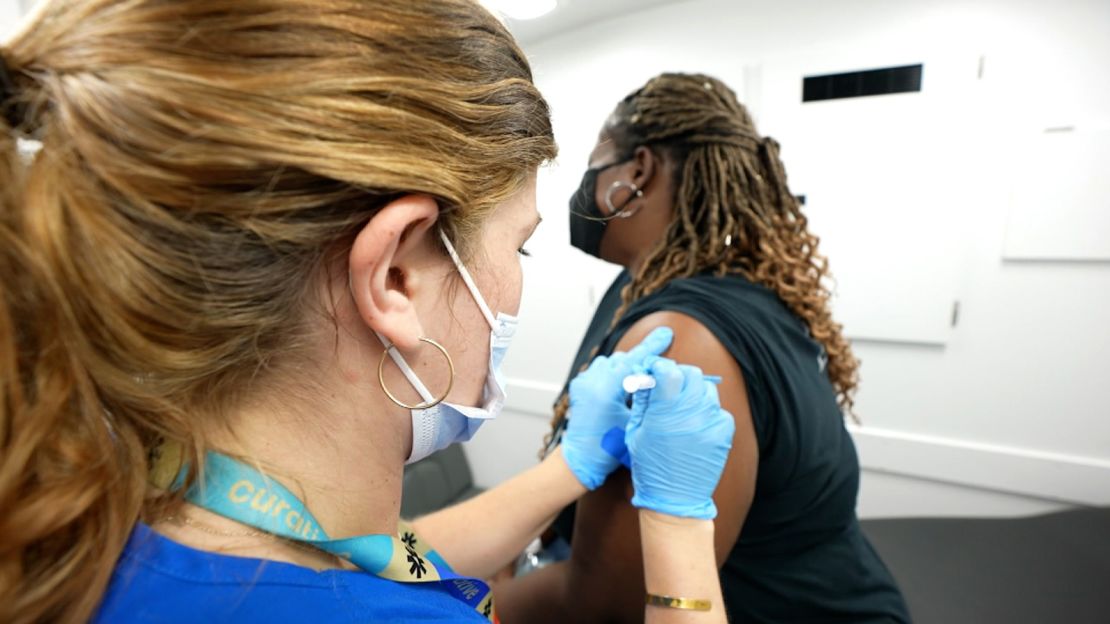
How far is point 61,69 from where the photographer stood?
36cm

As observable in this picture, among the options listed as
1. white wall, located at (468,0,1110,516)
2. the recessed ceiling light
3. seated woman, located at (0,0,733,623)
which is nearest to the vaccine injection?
seated woman, located at (0,0,733,623)

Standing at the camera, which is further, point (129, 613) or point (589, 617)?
point (589, 617)

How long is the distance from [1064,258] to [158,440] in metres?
2.37

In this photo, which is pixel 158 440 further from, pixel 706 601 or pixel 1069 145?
pixel 1069 145

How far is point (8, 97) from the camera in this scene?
0.37 metres

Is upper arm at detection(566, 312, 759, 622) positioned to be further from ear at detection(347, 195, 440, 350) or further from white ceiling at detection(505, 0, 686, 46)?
white ceiling at detection(505, 0, 686, 46)

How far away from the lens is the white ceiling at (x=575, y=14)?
187 cm

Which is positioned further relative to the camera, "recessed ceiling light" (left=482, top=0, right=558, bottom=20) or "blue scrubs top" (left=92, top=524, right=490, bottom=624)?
"recessed ceiling light" (left=482, top=0, right=558, bottom=20)

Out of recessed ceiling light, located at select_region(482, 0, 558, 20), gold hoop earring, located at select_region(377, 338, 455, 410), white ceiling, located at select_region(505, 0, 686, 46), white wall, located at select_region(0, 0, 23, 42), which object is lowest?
gold hoop earring, located at select_region(377, 338, 455, 410)

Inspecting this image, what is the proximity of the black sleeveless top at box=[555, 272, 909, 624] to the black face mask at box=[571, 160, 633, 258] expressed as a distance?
26 centimetres

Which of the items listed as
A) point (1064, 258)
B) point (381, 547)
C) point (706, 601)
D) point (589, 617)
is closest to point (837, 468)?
point (706, 601)

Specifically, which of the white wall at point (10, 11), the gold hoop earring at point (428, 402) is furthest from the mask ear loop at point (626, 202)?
the white wall at point (10, 11)

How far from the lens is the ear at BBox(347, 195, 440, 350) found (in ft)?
1.37

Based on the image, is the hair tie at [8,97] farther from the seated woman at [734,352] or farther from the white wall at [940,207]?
the white wall at [940,207]
